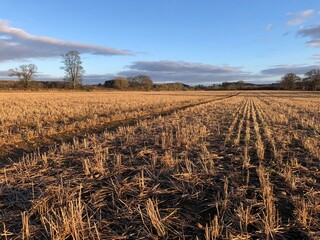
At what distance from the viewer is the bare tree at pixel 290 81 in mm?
118625

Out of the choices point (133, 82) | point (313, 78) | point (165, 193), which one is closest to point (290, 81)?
point (313, 78)

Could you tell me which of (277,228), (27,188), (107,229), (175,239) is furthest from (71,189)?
(277,228)

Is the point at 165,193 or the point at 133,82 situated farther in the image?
the point at 133,82

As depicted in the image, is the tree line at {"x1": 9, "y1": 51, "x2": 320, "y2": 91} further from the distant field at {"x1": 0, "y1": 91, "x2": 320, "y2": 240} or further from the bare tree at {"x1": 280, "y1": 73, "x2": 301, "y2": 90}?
the distant field at {"x1": 0, "y1": 91, "x2": 320, "y2": 240}

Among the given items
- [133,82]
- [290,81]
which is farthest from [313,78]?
[133,82]

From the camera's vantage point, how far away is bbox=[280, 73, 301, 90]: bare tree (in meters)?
119

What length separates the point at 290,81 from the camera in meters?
120

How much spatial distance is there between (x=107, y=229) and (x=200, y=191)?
5.95 feet

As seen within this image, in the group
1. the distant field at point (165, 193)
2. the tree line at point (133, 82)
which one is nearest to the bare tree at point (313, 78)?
the tree line at point (133, 82)

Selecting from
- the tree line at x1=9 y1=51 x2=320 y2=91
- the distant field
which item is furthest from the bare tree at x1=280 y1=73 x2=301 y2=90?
the distant field

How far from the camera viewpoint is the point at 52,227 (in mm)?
3465

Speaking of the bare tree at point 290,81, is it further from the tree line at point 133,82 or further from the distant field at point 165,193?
the distant field at point 165,193

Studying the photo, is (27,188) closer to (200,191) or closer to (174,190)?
(174,190)

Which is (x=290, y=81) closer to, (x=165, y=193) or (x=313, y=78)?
(x=313, y=78)
